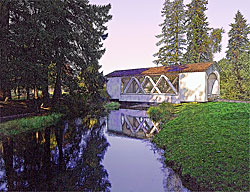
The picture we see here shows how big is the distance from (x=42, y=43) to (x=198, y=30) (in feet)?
89.9

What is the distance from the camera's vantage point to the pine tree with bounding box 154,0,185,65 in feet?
105

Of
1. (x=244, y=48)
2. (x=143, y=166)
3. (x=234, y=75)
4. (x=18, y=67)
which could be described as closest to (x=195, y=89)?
(x=234, y=75)

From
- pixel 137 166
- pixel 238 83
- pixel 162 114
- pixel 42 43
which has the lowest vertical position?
pixel 137 166

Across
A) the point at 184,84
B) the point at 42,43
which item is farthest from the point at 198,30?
the point at 42,43

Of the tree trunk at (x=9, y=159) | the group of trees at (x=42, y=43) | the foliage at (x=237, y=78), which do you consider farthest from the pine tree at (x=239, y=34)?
the tree trunk at (x=9, y=159)

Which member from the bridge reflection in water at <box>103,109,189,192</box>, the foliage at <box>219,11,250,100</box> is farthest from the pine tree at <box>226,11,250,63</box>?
the bridge reflection in water at <box>103,109,189,192</box>

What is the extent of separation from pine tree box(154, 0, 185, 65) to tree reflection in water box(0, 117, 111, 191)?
28.1m

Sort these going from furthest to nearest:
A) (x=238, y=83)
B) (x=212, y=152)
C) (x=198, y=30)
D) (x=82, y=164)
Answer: (x=198, y=30), (x=238, y=83), (x=82, y=164), (x=212, y=152)

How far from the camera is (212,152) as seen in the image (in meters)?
4.68

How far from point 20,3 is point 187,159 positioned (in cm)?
1334

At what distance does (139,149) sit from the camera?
20.5 feet

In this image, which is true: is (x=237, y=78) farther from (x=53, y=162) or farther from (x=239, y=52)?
(x=53, y=162)

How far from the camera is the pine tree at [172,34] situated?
105 feet

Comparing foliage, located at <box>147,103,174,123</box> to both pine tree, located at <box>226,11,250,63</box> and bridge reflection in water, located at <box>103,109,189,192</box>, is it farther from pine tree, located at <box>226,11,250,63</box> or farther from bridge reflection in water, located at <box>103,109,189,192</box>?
pine tree, located at <box>226,11,250,63</box>
